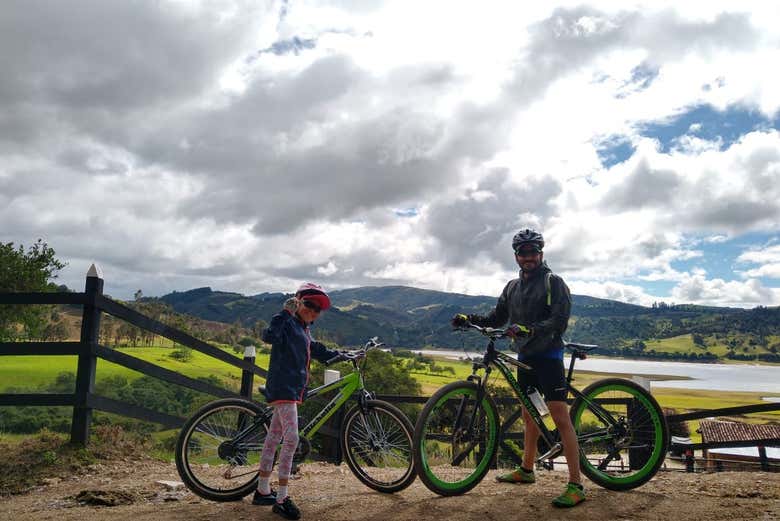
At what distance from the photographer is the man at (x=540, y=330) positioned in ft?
14.4

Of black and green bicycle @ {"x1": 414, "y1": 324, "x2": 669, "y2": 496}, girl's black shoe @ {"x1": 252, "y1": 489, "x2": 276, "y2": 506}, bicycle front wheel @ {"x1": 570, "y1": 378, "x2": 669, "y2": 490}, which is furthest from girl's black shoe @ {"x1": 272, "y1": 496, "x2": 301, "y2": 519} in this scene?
bicycle front wheel @ {"x1": 570, "y1": 378, "x2": 669, "y2": 490}

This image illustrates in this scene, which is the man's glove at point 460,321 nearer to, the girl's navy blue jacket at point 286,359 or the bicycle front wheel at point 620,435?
the bicycle front wheel at point 620,435

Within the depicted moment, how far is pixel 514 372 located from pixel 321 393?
1.80 m

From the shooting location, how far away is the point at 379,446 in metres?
4.76

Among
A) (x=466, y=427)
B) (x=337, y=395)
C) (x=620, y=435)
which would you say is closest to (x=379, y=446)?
(x=337, y=395)

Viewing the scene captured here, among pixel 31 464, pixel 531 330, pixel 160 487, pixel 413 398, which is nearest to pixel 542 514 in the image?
pixel 531 330

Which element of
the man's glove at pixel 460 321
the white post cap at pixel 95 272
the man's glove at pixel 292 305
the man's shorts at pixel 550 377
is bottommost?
the man's shorts at pixel 550 377

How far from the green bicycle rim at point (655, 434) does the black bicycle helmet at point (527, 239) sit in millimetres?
1532

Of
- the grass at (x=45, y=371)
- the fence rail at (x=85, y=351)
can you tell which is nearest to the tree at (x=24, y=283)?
→ the grass at (x=45, y=371)

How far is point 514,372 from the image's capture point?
4.85m

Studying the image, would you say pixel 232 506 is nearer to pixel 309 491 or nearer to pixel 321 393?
pixel 309 491

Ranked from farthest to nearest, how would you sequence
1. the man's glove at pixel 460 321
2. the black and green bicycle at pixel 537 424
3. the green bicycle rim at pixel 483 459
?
the man's glove at pixel 460 321, the black and green bicycle at pixel 537 424, the green bicycle rim at pixel 483 459

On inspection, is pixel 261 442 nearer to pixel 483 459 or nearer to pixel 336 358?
pixel 336 358

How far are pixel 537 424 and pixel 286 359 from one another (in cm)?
229
